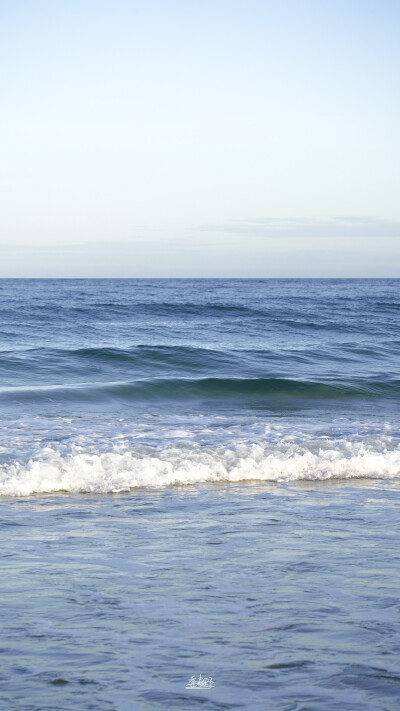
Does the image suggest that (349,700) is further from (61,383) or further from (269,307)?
(269,307)

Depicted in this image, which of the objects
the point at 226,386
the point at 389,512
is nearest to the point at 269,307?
the point at 226,386

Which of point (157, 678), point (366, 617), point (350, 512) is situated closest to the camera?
point (157, 678)

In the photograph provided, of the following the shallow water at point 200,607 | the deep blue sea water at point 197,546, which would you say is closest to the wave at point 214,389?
the deep blue sea water at point 197,546

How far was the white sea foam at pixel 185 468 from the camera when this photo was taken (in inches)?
272

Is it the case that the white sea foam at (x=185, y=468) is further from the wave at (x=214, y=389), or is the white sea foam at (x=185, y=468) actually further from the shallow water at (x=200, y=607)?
the wave at (x=214, y=389)

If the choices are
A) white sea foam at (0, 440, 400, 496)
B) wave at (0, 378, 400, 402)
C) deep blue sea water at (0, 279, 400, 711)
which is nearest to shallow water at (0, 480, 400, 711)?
deep blue sea water at (0, 279, 400, 711)

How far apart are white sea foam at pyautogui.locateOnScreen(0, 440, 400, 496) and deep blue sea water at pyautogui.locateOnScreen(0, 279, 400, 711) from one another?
0.07 ft

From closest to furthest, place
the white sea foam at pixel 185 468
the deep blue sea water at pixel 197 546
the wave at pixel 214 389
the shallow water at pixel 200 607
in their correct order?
1. the shallow water at pixel 200 607
2. the deep blue sea water at pixel 197 546
3. the white sea foam at pixel 185 468
4. the wave at pixel 214 389

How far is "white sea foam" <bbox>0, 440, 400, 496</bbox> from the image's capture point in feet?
22.7

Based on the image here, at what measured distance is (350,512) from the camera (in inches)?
232

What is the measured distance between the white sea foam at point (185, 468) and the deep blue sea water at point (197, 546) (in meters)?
0.02

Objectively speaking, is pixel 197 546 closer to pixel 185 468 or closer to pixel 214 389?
pixel 185 468

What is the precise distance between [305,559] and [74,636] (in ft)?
5.94

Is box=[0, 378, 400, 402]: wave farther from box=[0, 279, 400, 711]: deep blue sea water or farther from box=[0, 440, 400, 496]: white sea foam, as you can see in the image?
box=[0, 440, 400, 496]: white sea foam
